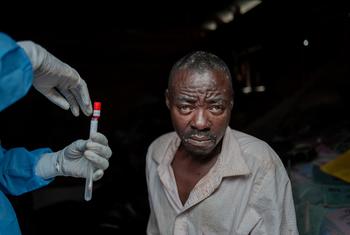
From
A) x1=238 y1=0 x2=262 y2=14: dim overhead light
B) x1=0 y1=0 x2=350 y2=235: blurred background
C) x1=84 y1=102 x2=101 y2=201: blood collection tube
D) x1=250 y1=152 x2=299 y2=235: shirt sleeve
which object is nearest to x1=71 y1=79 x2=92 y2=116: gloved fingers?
x1=84 y1=102 x2=101 y2=201: blood collection tube

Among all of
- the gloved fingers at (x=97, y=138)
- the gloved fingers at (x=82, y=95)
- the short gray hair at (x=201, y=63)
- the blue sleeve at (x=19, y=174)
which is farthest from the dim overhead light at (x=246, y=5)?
the blue sleeve at (x=19, y=174)

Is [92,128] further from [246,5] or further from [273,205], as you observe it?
[246,5]

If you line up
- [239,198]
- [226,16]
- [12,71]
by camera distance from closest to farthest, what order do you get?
[12,71] < [239,198] < [226,16]

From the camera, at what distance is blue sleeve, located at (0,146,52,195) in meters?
1.77

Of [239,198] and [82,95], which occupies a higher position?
[82,95]

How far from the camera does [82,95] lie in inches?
67.1

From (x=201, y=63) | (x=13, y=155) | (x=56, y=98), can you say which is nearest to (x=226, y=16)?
(x=201, y=63)

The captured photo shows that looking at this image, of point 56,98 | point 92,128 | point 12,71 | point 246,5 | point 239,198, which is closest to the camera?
point 12,71

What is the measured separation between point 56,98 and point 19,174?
13.6 inches

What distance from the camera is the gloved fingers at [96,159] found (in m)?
1.58

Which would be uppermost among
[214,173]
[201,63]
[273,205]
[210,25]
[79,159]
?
[210,25]

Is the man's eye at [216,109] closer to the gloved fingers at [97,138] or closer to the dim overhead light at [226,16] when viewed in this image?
the gloved fingers at [97,138]

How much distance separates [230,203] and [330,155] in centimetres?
141

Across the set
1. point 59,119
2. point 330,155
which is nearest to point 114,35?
point 59,119
